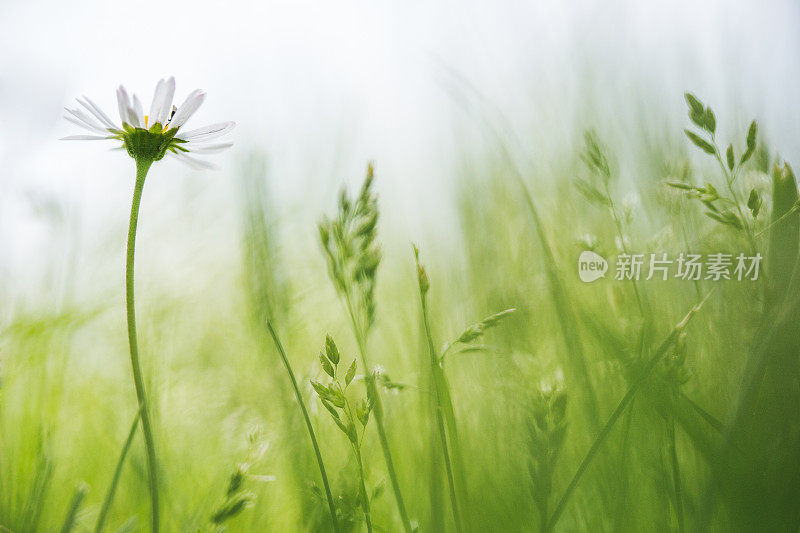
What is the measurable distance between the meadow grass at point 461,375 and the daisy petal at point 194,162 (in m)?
0.10

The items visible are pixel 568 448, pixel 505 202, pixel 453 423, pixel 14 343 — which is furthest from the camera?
pixel 505 202

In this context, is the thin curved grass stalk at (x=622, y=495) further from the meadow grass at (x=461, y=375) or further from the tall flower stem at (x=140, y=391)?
A: the tall flower stem at (x=140, y=391)

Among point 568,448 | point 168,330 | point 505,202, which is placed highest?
point 505,202

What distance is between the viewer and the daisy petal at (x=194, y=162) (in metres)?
0.41

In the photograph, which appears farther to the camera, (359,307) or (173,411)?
(173,411)

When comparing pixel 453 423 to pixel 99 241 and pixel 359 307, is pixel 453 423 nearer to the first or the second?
pixel 359 307

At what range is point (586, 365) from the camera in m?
0.41

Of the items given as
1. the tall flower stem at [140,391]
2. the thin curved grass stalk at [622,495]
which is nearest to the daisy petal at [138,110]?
the tall flower stem at [140,391]

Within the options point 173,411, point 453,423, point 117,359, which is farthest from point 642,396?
point 117,359

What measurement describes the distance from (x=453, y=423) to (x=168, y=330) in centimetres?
38
